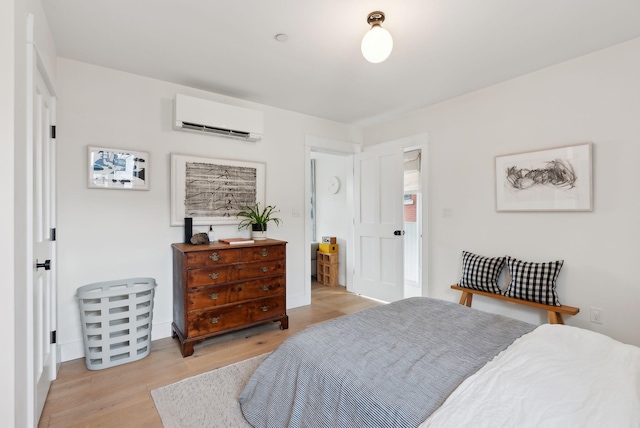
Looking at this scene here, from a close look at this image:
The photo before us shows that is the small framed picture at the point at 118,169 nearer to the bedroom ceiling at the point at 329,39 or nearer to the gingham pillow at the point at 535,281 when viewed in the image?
the bedroom ceiling at the point at 329,39

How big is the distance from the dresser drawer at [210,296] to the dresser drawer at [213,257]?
20cm

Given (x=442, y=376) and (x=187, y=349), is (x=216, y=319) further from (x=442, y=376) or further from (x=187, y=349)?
(x=442, y=376)

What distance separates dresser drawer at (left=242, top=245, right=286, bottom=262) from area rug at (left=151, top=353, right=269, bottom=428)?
3.00 feet

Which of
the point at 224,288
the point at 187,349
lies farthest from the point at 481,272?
the point at 187,349

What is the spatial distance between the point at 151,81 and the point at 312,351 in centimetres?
272

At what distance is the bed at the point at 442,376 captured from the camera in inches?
34.8

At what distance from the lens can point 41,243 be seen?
1845 mm

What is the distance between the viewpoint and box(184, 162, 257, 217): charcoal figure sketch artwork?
2.97 metres

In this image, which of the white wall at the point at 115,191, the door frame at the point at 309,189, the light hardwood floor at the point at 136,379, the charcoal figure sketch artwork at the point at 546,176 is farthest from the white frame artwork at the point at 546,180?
the white wall at the point at 115,191

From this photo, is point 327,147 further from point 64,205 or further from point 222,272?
point 64,205

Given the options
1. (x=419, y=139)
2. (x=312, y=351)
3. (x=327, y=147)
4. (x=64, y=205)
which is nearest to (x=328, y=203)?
(x=327, y=147)

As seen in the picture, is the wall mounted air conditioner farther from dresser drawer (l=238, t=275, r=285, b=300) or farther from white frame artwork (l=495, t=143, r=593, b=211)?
white frame artwork (l=495, t=143, r=593, b=211)
